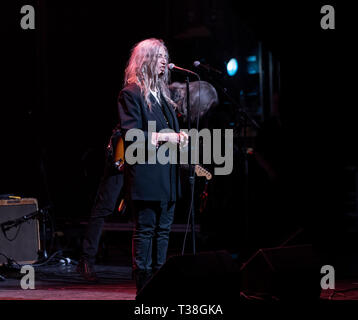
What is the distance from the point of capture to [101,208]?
403 cm

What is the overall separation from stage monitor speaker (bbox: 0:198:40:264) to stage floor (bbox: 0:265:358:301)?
23cm

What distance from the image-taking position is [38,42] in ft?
19.5

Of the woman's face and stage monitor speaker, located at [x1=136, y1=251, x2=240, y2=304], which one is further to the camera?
the woman's face

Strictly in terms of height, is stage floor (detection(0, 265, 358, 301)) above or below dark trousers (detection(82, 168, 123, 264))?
below

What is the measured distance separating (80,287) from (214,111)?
2.31 meters

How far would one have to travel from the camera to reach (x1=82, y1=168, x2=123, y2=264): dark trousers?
401cm

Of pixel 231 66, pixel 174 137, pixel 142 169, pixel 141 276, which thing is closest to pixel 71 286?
pixel 141 276

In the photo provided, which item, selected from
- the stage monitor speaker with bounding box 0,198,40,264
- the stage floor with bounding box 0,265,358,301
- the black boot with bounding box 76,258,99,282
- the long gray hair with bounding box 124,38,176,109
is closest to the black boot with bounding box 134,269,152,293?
the stage floor with bounding box 0,265,358,301

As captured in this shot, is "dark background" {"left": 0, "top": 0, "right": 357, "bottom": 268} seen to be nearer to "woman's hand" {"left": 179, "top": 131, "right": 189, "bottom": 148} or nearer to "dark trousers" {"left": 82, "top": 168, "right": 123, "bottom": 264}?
"dark trousers" {"left": 82, "top": 168, "right": 123, "bottom": 264}

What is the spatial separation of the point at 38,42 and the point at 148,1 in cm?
149

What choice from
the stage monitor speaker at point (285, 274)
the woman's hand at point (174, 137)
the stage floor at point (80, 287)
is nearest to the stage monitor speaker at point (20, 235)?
the stage floor at point (80, 287)

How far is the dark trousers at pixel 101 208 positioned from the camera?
13.1ft
